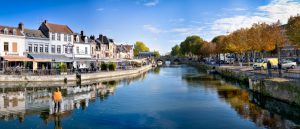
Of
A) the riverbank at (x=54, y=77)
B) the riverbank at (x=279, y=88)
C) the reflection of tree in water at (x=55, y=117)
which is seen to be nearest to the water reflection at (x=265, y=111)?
the riverbank at (x=279, y=88)

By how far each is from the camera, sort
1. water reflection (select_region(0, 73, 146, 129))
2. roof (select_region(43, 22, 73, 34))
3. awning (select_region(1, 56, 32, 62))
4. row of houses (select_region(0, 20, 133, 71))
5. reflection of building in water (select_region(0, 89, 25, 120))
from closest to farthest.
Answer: water reflection (select_region(0, 73, 146, 129)), reflection of building in water (select_region(0, 89, 25, 120)), awning (select_region(1, 56, 32, 62)), row of houses (select_region(0, 20, 133, 71)), roof (select_region(43, 22, 73, 34))

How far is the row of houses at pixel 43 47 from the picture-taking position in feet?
183

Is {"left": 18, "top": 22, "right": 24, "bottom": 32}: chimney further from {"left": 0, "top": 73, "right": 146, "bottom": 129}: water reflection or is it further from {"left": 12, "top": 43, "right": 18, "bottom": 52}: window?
{"left": 0, "top": 73, "right": 146, "bottom": 129}: water reflection

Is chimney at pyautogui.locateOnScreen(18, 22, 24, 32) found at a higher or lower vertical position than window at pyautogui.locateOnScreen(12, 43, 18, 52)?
higher

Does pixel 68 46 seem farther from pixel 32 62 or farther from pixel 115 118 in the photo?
pixel 115 118

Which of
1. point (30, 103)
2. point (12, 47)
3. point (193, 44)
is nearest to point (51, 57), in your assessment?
point (12, 47)

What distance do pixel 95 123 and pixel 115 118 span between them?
2024 millimetres

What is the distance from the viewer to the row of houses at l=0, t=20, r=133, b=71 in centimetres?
5572

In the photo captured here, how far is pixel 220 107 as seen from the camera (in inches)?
1096

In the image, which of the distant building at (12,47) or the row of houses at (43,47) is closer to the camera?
the distant building at (12,47)

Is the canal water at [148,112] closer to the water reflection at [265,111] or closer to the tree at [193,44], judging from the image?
the water reflection at [265,111]

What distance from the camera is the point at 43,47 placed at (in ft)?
209

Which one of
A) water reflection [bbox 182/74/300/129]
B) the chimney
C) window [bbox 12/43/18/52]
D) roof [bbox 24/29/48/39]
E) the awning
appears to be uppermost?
the chimney

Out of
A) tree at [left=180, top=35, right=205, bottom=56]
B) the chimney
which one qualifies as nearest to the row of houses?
the chimney
